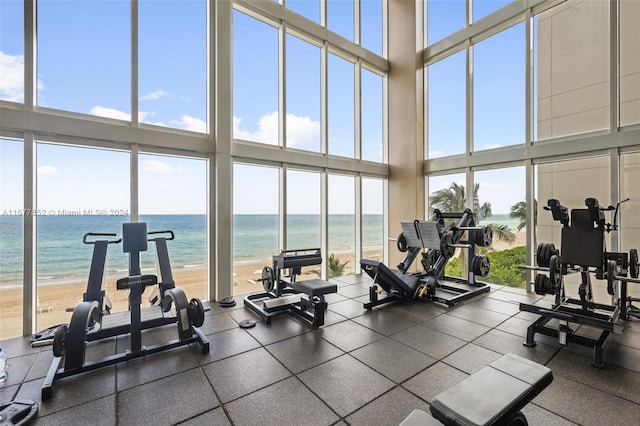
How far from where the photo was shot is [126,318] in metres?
3.57

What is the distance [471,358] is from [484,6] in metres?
6.97

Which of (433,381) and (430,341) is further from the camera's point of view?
(430,341)

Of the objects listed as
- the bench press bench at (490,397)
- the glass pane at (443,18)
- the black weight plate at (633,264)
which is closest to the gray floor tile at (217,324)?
the bench press bench at (490,397)

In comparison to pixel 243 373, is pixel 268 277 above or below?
above

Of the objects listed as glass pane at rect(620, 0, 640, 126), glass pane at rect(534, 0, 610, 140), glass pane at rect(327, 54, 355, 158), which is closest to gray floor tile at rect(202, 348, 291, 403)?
glass pane at rect(327, 54, 355, 158)

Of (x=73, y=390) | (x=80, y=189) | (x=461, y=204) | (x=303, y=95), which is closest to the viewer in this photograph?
(x=73, y=390)

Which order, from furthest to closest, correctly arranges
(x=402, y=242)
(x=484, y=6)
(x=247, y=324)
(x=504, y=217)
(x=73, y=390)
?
(x=484, y=6) < (x=504, y=217) < (x=402, y=242) < (x=247, y=324) < (x=73, y=390)

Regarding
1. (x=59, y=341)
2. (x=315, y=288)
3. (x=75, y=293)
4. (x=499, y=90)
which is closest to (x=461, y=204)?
(x=499, y=90)

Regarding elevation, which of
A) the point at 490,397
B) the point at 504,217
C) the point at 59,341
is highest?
the point at 504,217

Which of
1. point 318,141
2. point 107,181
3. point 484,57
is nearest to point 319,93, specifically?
point 318,141

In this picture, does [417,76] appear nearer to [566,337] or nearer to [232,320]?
[566,337]

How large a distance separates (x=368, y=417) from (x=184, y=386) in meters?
1.56

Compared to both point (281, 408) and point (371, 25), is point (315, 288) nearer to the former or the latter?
point (281, 408)

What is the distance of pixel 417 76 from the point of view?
7.07 metres
